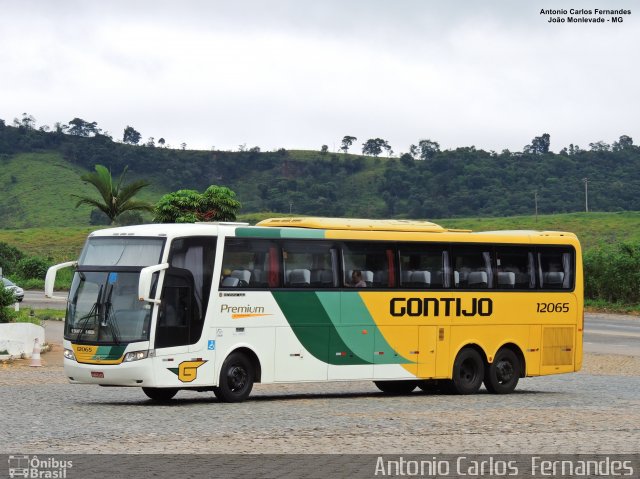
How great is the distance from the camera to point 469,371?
2447 centimetres

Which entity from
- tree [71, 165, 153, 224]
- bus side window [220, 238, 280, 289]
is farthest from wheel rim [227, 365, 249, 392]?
tree [71, 165, 153, 224]

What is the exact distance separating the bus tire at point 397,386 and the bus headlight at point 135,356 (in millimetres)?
6715

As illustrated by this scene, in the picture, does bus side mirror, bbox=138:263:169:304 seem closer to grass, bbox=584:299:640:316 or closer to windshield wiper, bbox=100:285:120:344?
windshield wiper, bbox=100:285:120:344

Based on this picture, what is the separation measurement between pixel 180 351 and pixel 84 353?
1575mm

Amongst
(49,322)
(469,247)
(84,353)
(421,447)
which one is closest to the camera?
(421,447)

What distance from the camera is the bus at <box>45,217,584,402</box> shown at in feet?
65.7

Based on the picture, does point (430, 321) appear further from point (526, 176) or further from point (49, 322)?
point (526, 176)

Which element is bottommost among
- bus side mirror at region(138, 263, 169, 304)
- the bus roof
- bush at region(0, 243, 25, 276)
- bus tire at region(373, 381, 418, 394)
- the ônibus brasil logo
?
bus tire at region(373, 381, 418, 394)

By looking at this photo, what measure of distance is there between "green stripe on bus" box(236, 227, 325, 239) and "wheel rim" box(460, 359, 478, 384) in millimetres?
4346

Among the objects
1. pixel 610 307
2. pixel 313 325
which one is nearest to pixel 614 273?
pixel 610 307

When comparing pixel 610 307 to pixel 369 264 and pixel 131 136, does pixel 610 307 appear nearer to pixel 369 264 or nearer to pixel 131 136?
pixel 369 264

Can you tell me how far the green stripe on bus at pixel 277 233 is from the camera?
70.4 feet

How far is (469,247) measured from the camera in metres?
24.4

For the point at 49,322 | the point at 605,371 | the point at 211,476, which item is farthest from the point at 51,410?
the point at 49,322
